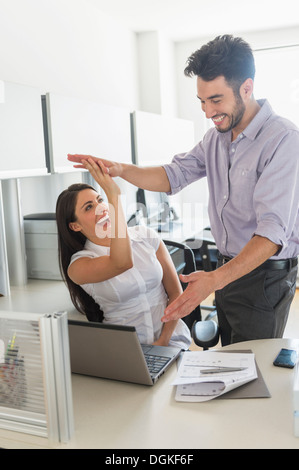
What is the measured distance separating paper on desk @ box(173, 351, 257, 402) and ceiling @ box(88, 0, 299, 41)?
9.93 feet

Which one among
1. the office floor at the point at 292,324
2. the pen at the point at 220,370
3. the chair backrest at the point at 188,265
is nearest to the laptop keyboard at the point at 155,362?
the pen at the point at 220,370

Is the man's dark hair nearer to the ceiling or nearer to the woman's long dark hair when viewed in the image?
the woman's long dark hair

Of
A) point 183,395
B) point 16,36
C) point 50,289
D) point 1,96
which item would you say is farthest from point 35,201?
point 183,395

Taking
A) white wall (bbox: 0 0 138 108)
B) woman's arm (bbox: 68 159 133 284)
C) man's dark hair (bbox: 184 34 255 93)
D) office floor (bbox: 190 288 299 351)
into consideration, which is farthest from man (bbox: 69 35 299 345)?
office floor (bbox: 190 288 299 351)

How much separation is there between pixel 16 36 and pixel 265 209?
209 centimetres

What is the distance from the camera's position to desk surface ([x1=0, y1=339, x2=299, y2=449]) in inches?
39.3

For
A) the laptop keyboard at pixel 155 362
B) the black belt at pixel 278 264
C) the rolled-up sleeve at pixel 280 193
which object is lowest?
the laptop keyboard at pixel 155 362

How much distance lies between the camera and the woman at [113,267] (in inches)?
68.6

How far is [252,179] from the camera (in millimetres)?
1665

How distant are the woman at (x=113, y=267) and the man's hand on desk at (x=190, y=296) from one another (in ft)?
1.52

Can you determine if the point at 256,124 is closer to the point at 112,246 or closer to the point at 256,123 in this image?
the point at 256,123

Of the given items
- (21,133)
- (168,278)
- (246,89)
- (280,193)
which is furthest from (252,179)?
(21,133)

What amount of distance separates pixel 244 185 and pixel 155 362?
2.36ft

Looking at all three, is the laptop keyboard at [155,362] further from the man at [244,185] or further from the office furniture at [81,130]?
the office furniture at [81,130]
